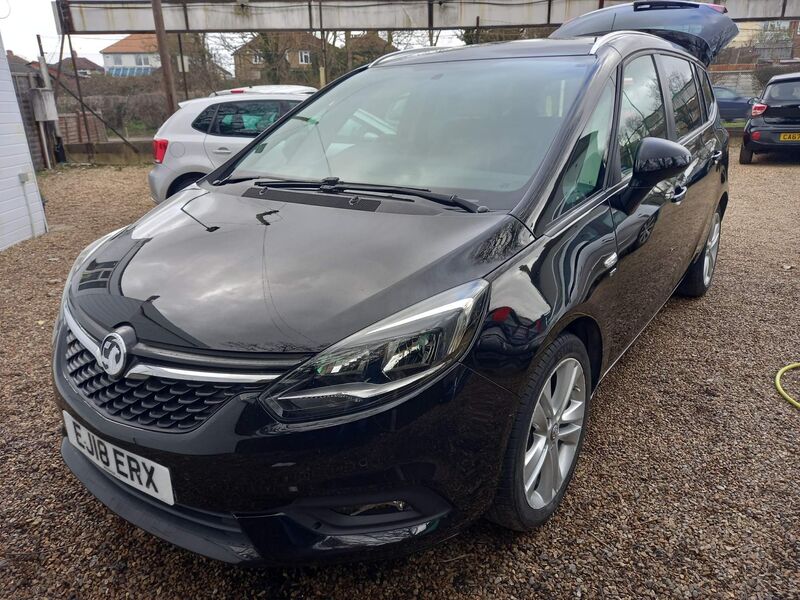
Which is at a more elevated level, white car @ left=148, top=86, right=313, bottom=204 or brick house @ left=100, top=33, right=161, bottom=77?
Result: brick house @ left=100, top=33, right=161, bottom=77

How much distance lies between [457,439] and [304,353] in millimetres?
485

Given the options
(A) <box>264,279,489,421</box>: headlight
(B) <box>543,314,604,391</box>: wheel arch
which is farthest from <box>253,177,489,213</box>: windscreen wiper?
(A) <box>264,279,489,421</box>: headlight

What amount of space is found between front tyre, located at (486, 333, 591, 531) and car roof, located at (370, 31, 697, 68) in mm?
1459

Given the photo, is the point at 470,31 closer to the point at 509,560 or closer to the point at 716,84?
the point at 716,84

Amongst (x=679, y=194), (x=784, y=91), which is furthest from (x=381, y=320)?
(x=784, y=91)

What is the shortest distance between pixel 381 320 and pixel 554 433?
885 millimetres

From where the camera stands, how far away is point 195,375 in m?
1.61

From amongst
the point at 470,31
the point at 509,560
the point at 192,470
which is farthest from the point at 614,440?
the point at 470,31

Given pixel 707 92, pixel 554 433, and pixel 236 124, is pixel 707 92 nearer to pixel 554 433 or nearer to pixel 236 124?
pixel 554 433

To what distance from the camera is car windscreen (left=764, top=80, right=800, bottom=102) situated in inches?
419

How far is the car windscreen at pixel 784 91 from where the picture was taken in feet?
34.9

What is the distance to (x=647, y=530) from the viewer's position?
2168 millimetres

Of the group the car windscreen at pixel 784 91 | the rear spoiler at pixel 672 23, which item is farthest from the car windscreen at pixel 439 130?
the car windscreen at pixel 784 91

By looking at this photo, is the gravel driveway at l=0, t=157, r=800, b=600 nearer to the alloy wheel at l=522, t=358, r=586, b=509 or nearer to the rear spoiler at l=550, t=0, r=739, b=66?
the alloy wheel at l=522, t=358, r=586, b=509
